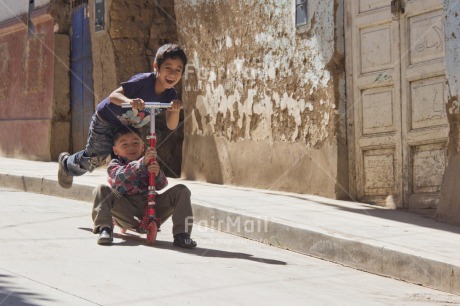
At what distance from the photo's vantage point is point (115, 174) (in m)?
7.10

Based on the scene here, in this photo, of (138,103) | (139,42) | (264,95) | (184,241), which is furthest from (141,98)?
(139,42)

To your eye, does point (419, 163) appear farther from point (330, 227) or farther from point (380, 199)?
point (330, 227)

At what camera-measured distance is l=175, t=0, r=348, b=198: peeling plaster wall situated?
30.7 ft

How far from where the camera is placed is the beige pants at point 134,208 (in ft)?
22.9

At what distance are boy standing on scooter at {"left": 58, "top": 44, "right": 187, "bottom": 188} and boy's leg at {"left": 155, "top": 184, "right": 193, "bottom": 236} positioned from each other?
48 cm

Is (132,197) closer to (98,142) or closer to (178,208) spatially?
(178,208)

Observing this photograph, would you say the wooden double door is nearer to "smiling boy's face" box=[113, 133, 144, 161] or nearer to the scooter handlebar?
the scooter handlebar

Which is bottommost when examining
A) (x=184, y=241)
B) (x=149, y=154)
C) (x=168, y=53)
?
(x=184, y=241)

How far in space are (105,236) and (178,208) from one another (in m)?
0.56

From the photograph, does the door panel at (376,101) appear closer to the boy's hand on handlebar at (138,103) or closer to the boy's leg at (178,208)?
the boy's leg at (178,208)

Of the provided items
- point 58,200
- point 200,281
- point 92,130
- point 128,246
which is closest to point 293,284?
point 200,281

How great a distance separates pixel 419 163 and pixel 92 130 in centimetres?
281

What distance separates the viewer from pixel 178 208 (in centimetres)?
703

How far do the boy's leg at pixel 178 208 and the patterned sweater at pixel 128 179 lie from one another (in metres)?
0.11
